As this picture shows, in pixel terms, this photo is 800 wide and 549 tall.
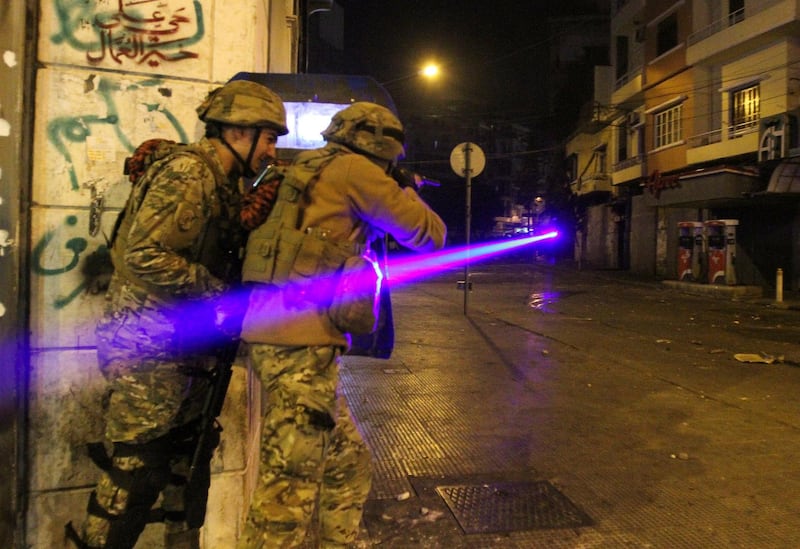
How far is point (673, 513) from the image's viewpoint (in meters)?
3.20

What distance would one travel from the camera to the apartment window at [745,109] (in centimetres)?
1958

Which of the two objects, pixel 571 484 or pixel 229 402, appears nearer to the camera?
pixel 229 402

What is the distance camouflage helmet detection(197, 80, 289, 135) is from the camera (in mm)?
2219

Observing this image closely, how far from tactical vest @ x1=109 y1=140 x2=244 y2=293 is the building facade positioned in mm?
17303

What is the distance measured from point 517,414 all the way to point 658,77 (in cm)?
2382

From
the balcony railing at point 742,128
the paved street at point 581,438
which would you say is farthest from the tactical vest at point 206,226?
the balcony railing at point 742,128

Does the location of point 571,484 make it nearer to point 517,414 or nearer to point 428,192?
point 517,414

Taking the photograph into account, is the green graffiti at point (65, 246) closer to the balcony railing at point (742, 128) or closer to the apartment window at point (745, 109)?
the balcony railing at point (742, 128)

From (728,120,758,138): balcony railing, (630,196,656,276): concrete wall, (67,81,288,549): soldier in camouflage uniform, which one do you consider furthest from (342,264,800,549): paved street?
(630,196,656,276): concrete wall

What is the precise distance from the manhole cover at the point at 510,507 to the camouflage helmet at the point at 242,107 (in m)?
2.15

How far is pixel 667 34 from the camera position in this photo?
2447 cm

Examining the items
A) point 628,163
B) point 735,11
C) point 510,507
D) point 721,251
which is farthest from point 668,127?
point 510,507

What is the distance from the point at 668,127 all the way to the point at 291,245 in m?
25.6

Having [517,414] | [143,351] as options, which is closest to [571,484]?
[517,414]
